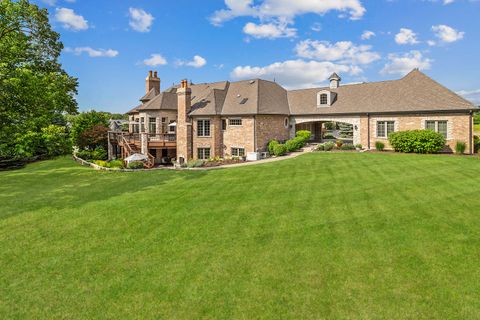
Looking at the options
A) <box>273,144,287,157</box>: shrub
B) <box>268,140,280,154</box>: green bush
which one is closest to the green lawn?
<box>273,144,287,157</box>: shrub

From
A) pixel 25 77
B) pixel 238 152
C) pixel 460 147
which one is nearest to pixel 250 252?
pixel 25 77

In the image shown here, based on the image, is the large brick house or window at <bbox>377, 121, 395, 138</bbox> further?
window at <bbox>377, 121, 395, 138</bbox>

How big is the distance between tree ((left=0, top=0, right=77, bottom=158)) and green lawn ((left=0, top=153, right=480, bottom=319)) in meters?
6.41

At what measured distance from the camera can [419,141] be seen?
79.3ft

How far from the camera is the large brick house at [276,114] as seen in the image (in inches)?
1015

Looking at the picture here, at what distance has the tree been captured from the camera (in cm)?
1722

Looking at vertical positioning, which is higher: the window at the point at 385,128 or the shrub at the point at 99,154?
the window at the point at 385,128

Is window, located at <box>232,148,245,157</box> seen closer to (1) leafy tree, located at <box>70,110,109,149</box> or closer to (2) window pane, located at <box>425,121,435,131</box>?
(2) window pane, located at <box>425,121,435,131</box>

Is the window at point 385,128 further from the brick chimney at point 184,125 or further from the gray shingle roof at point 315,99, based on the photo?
the brick chimney at point 184,125

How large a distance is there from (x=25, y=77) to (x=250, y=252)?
17.1 metres

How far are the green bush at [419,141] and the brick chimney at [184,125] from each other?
19894 millimetres

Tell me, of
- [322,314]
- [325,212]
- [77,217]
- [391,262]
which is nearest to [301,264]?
[322,314]

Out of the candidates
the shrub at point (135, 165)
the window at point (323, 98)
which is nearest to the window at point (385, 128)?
the window at point (323, 98)

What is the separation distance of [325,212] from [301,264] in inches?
145
